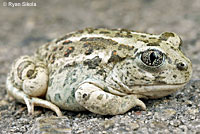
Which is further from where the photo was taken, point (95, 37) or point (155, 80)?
point (95, 37)

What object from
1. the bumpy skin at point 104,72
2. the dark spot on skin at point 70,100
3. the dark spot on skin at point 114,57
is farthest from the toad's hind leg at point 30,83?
the dark spot on skin at point 114,57

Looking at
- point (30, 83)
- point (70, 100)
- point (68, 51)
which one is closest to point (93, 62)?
point (68, 51)

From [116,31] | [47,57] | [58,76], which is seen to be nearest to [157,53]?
[116,31]

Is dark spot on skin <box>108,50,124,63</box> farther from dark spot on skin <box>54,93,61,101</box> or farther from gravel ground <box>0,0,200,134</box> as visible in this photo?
dark spot on skin <box>54,93,61,101</box>

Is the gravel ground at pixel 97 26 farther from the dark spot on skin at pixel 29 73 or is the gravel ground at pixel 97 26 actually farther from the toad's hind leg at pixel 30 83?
the dark spot on skin at pixel 29 73

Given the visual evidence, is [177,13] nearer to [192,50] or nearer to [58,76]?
[192,50]

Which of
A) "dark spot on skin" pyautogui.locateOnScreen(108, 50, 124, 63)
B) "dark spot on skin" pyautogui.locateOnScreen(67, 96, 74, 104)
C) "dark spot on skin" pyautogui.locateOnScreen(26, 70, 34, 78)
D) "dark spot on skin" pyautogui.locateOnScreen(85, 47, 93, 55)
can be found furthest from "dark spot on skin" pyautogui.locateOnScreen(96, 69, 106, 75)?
"dark spot on skin" pyautogui.locateOnScreen(26, 70, 34, 78)
